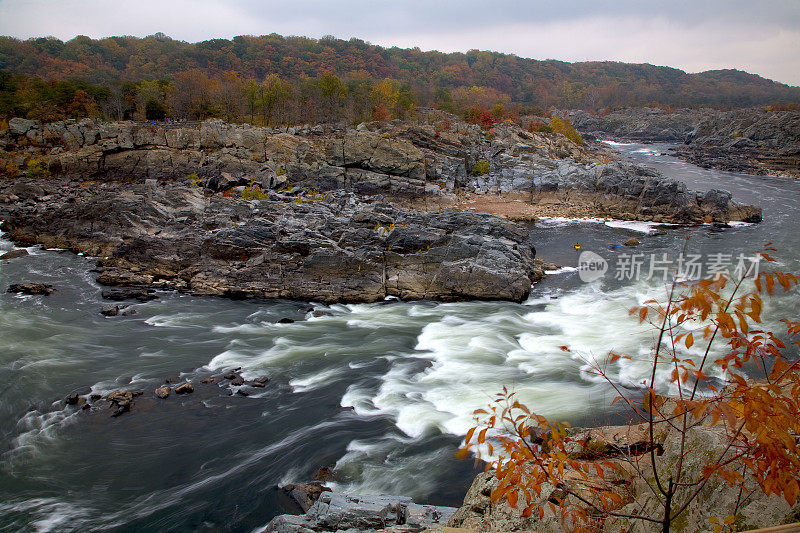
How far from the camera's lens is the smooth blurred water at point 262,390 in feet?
30.3

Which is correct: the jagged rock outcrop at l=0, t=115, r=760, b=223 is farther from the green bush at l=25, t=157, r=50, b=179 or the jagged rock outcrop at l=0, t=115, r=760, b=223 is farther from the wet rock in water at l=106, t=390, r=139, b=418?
the wet rock in water at l=106, t=390, r=139, b=418

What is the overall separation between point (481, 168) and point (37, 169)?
3775 cm

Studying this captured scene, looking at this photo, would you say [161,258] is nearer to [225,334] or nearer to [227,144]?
[225,334]

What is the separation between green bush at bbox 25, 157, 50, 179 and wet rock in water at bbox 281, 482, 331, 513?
3933 cm

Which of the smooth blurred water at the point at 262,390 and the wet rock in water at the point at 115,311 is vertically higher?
the wet rock in water at the point at 115,311

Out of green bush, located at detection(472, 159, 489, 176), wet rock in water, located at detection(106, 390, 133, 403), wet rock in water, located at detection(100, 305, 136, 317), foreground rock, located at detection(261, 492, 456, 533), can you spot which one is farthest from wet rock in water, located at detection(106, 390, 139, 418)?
green bush, located at detection(472, 159, 489, 176)

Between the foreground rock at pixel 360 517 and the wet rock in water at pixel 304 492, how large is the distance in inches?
43.3

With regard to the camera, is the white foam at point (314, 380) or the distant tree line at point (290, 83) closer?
the white foam at point (314, 380)

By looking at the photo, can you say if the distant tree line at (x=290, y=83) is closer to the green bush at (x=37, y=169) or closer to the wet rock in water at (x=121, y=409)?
the green bush at (x=37, y=169)

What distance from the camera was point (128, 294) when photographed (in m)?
19.5

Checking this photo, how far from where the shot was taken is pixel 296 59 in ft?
364
